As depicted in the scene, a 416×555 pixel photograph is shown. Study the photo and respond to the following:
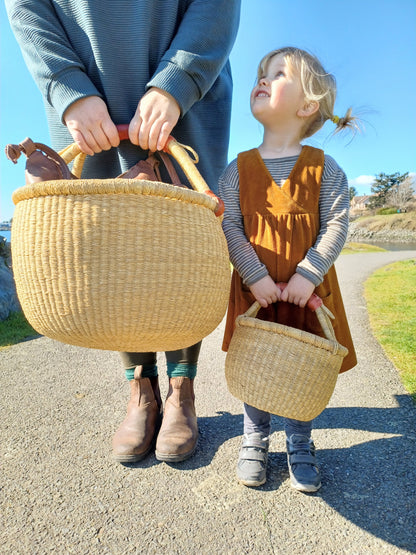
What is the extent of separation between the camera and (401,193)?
2175 inches

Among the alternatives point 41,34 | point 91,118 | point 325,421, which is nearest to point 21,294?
point 91,118

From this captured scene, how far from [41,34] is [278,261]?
45.8 inches

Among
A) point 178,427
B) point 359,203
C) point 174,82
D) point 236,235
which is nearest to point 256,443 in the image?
point 178,427

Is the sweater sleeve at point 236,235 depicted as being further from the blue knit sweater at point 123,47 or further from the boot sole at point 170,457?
the boot sole at point 170,457

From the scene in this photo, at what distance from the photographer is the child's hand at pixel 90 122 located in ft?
4.35

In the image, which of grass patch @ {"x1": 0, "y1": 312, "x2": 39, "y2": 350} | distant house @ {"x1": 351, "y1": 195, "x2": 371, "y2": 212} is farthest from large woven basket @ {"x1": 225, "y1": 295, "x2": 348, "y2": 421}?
distant house @ {"x1": 351, "y1": 195, "x2": 371, "y2": 212}

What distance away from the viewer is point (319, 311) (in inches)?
57.6

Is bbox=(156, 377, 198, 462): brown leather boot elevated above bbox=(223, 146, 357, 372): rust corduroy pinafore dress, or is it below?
below

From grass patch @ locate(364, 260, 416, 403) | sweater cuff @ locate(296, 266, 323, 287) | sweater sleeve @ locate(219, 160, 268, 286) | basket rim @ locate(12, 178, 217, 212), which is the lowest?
grass patch @ locate(364, 260, 416, 403)

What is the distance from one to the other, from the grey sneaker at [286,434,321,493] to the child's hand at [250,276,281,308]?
0.57 metres

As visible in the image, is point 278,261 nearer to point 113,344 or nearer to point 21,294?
point 113,344

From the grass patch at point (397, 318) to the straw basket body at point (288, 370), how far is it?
1.18 metres

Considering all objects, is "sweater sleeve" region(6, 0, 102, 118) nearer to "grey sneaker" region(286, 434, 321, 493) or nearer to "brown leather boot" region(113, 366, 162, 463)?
"brown leather boot" region(113, 366, 162, 463)

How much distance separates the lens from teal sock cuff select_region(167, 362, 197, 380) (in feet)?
5.96
